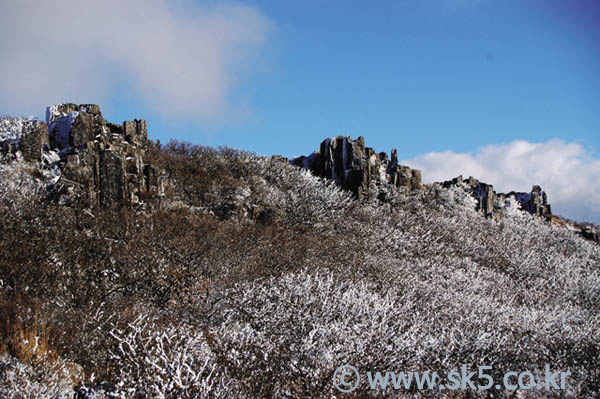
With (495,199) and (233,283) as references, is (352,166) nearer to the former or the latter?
(495,199)

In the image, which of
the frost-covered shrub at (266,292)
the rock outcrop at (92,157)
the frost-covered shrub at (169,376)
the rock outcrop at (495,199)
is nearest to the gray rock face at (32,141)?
the rock outcrop at (92,157)

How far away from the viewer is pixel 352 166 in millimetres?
35031

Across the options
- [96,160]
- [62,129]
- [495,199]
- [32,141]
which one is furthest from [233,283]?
[495,199]

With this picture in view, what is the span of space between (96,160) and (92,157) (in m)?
0.22

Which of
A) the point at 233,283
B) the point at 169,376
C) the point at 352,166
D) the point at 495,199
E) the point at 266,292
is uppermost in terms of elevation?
the point at 495,199

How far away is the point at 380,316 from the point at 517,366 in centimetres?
353

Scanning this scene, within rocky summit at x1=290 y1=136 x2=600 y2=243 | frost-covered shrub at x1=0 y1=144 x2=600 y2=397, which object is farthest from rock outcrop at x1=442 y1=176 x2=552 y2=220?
frost-covered shrub at x1=0 y1=144 x2=600 y2=397

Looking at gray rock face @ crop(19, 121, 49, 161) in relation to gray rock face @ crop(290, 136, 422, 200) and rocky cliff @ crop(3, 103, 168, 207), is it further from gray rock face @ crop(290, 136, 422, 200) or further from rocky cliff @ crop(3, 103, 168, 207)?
gray rock face @ crop(290, 136, 422, 200)

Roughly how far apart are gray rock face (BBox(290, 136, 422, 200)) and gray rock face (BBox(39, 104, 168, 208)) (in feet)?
50.2

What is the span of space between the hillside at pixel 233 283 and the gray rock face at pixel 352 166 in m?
1.45

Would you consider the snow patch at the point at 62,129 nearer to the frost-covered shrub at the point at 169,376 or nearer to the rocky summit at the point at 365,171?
the frost-covered shrub at the point at 169,376

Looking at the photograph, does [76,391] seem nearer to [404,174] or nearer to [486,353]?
[486,353]

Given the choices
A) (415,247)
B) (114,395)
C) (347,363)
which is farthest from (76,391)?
(415,247)

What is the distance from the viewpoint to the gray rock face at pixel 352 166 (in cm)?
3409
